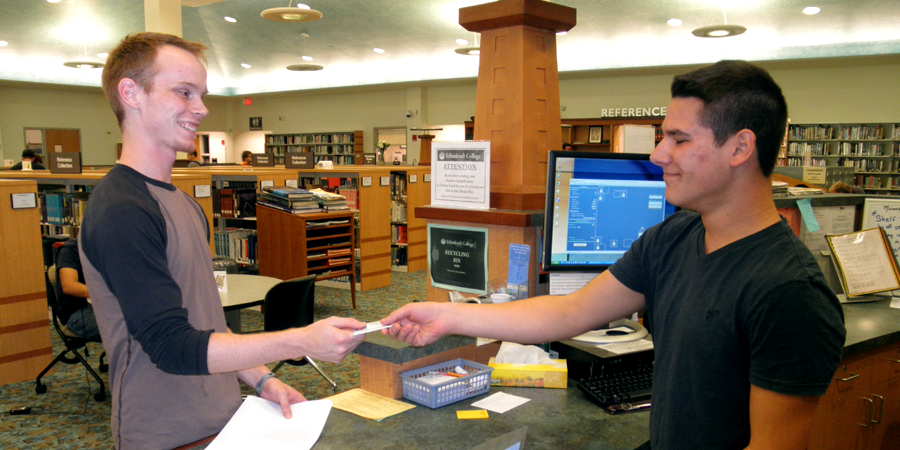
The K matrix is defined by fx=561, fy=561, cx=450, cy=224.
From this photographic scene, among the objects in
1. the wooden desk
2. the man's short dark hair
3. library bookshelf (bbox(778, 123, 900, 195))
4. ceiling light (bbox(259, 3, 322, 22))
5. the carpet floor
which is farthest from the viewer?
library bookshelf (bbox(778, 123, 900, 195))

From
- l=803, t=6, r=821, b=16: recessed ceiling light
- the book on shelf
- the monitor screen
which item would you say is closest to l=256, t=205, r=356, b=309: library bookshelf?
the book on shelf

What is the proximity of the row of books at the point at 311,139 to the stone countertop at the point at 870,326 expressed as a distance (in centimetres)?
1548

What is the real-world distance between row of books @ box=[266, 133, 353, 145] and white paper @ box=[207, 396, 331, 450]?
15969mm

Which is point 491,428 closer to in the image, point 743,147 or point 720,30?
point 743,147

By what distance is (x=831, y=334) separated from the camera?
0.85 m

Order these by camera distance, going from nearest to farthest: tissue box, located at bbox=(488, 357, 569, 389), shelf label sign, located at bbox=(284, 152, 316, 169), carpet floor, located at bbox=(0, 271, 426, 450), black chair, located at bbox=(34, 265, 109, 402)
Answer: tissue box, located at bbox=(488, 357, 569, 389), carpet floor, located at bbox=(0, 271, 426, 450), black chair, located at bbox=(34, 265, 109, 402), shelf label sign, located at bbox=(284, 152, 316, 169)

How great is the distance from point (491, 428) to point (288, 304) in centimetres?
263

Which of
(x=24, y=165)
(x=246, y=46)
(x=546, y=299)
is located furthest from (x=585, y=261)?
(x=246, y=46)

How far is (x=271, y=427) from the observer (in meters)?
1.19

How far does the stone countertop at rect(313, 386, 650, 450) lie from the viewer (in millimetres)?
1193

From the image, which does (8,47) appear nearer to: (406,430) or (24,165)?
(24,165)

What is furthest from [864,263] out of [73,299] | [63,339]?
[63,339]

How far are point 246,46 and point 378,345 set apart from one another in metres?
13.8

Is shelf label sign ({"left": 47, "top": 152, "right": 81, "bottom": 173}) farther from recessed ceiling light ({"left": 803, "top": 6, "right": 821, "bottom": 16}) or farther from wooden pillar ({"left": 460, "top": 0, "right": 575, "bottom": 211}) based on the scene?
recessed ceiling light ({"left": 803, "top": 6, "right": 821, "bottom": 16})
